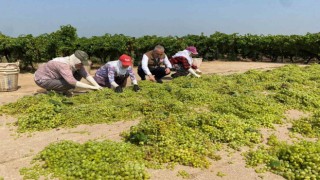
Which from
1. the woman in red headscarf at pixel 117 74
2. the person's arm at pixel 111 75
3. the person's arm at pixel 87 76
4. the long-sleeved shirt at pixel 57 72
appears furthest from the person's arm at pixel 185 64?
the long-sleeved shirt at pixel 57 72

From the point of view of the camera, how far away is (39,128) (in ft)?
16.1

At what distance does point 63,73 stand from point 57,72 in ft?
1.18

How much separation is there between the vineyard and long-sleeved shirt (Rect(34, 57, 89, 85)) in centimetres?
549

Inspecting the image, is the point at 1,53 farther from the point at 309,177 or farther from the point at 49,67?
the point at 309,177

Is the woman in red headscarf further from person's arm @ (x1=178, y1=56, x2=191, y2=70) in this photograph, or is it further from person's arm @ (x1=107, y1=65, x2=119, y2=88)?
person's arm @ (x1=178, y1=56, x2=191, y2=70)

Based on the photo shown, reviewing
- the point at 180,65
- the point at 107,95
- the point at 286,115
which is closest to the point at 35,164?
the point at 107,95

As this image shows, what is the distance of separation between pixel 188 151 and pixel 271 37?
13910 mm

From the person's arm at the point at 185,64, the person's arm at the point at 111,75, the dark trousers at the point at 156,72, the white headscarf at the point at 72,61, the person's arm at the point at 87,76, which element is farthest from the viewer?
the person's arm at the point at 185,64

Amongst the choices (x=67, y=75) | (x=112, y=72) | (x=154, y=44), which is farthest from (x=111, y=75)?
(x=154, y=44)

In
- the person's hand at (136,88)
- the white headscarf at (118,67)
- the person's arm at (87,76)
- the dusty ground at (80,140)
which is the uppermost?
the white headscarf at (118,67)

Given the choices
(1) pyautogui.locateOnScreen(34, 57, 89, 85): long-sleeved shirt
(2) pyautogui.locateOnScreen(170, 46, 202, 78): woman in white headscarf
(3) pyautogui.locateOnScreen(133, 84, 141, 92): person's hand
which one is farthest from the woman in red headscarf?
(2) pyautogui.locateOnScreen(170, 46, 202, 78): woman in white headscarf

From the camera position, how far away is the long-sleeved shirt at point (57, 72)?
6414 millimetres

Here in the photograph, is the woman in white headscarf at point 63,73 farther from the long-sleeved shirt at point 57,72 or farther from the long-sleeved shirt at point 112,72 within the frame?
the long-sleeved shirt at point 112,72

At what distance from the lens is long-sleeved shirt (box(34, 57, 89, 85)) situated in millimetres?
6414
